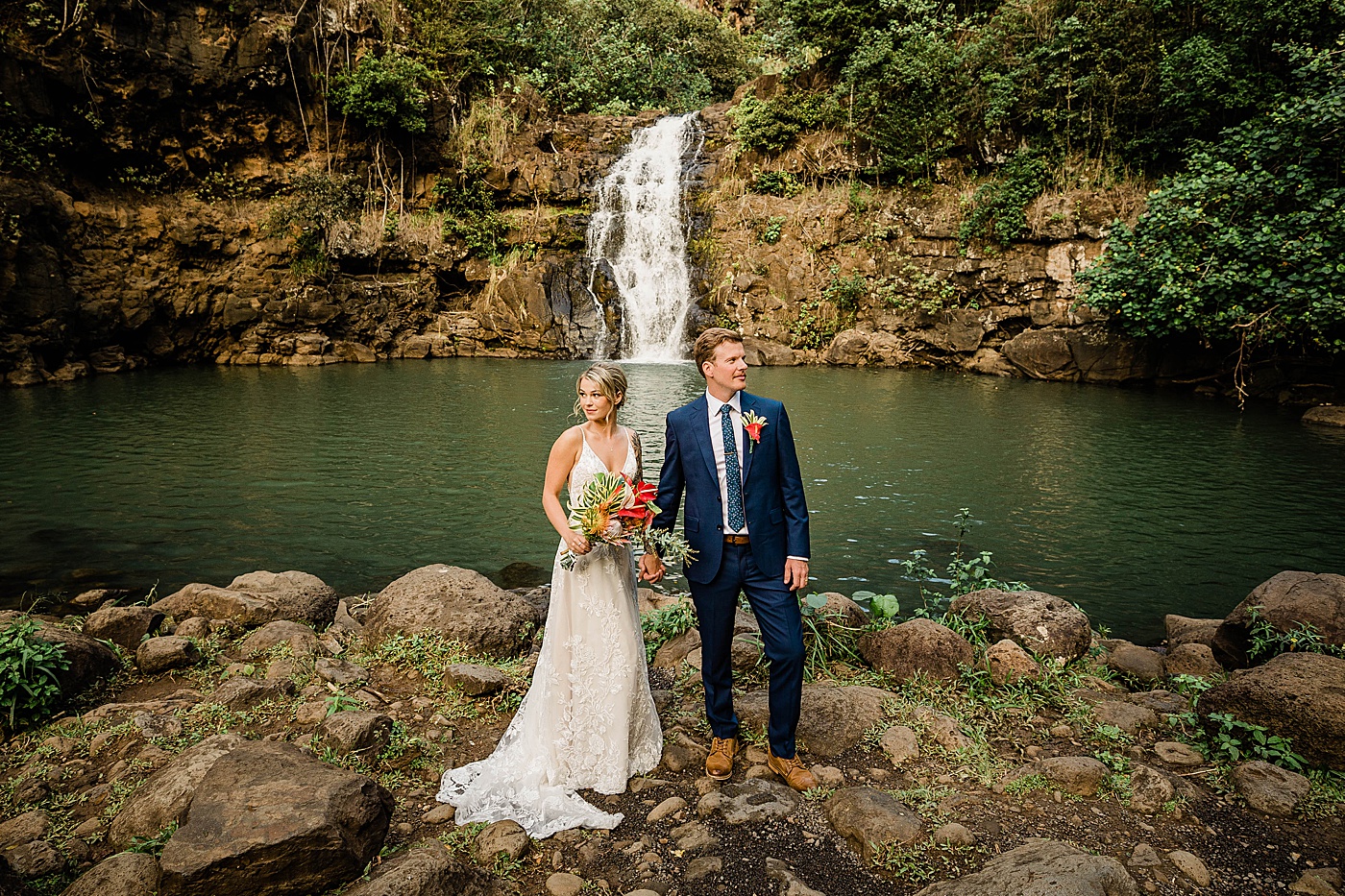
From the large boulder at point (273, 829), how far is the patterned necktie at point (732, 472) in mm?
2024

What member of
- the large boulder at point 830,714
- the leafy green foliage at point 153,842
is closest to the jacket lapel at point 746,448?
the large boulder at point 830,714

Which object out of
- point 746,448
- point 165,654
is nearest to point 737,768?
point 746,448

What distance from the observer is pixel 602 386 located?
3.64 meters

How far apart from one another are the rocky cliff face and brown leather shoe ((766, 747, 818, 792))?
→ 19800mm

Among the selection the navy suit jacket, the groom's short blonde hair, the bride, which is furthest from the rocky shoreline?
the groom's short blonde hair

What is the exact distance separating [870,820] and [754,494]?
1.53 m

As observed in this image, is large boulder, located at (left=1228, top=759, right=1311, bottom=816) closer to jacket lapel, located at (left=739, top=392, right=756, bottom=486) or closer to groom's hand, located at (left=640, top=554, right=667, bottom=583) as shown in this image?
jacket lapel, located at (left=739, top=392, right=756, bottom=486)

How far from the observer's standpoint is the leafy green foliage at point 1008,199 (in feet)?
71.9

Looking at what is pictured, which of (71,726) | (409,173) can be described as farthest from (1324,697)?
(409,173)

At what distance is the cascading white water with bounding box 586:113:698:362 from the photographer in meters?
25.9

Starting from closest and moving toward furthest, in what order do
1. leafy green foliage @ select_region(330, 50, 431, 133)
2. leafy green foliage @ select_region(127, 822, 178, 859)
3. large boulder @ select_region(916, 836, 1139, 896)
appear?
large boulder @ select_region(916, 836, 1139, 896), leafy green foliage @ select_region(127, 822, 178, 859), leafy green foliage @ select_region(330, 50, 431, 133)

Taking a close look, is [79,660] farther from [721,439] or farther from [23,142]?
[23,142]

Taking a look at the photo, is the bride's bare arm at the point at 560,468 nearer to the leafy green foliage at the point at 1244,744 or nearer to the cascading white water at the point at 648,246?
the leafy green foliage at the point at 1244,744

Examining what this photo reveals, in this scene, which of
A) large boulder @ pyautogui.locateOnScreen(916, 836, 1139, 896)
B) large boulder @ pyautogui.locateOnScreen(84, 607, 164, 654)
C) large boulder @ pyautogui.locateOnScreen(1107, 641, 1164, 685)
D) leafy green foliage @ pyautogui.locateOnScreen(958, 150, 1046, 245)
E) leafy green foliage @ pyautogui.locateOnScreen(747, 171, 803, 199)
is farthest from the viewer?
leafy green foliage @ pyautogui.locateOnScreen(747, 171, 803, 199)
